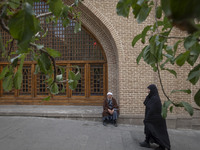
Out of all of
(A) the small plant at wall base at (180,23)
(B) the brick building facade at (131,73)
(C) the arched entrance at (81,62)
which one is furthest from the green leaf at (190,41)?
(C) the arched entrance at (81,62)

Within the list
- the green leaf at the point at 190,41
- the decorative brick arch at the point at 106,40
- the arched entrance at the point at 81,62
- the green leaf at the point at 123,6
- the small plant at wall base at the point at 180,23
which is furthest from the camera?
the arched entrance at the point at 81,62

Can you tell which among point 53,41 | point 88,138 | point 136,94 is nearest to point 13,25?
point 88,138

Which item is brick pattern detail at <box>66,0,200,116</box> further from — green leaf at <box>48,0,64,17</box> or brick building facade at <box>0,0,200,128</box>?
green leaf at <box>48,0,64,17</box>

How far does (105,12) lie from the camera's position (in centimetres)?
711

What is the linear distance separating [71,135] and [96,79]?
10.7 feet

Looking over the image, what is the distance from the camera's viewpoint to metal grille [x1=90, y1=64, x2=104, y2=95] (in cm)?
838

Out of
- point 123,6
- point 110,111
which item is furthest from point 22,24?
point 110,111

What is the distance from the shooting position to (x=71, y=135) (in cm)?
568

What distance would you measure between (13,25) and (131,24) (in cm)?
665

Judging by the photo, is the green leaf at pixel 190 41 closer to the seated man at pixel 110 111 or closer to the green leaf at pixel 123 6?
the green leaf at pixel 123 6

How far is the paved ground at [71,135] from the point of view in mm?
4906

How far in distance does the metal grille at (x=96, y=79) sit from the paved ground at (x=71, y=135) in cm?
169

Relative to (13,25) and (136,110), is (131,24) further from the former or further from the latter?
(13,25)

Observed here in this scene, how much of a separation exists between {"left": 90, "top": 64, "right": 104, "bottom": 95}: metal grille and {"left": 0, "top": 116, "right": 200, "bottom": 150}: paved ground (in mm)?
1693
